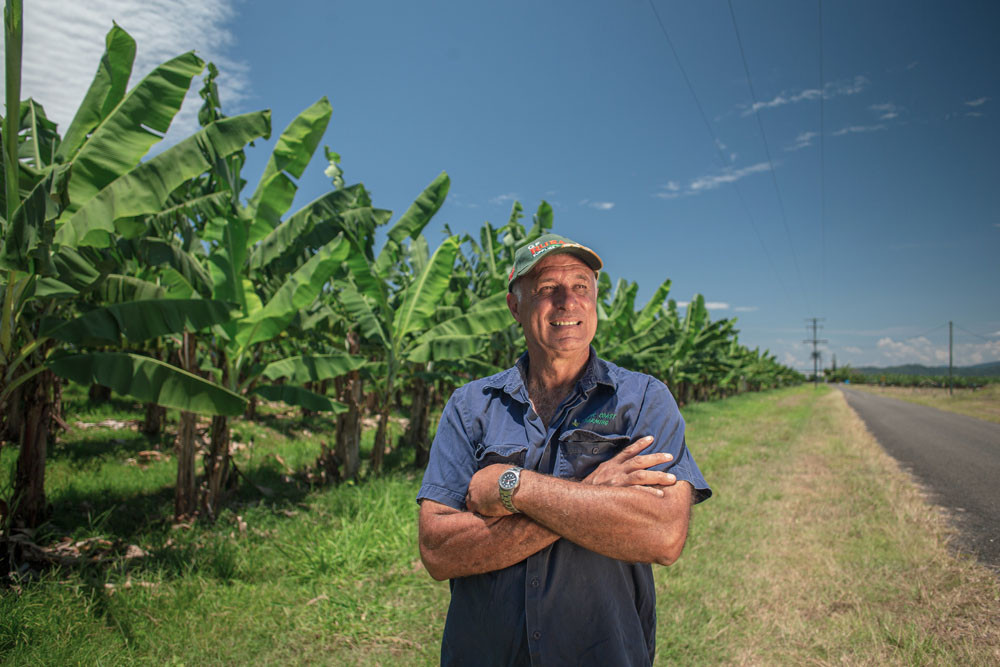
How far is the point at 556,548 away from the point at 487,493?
0.88ft

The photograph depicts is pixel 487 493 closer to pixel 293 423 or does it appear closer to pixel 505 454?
pixel 505 454

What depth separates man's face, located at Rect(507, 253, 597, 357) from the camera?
1.81 m

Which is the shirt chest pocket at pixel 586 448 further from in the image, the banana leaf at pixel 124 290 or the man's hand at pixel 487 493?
the banana leaf at pixel 124 290

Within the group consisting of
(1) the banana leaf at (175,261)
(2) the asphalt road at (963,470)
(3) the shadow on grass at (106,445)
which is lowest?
(3) the shadow on grass at (106,445)

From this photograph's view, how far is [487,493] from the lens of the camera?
1584 mm

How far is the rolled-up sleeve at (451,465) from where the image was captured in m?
1.71

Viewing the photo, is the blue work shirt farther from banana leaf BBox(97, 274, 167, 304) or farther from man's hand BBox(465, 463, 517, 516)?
banana leaf BBox(97, 274, 167, 304)

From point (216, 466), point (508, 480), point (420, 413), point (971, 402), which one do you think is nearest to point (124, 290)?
point (216, 466)

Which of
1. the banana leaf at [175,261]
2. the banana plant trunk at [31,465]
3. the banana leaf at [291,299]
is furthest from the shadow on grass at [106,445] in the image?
the banana leaf at [291,299]

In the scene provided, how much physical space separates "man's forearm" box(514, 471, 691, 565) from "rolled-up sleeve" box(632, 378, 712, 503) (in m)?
0.15

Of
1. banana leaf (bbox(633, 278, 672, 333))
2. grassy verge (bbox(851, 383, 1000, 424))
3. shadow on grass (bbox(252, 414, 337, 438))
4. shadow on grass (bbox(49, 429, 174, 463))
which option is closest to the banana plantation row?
shadow on grass (bbox(49, 429, 174, 463))

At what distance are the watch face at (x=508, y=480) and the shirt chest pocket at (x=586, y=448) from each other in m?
0.22

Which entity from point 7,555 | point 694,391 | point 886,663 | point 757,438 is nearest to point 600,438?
point 886,663

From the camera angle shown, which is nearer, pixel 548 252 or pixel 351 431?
pixel 548 252
